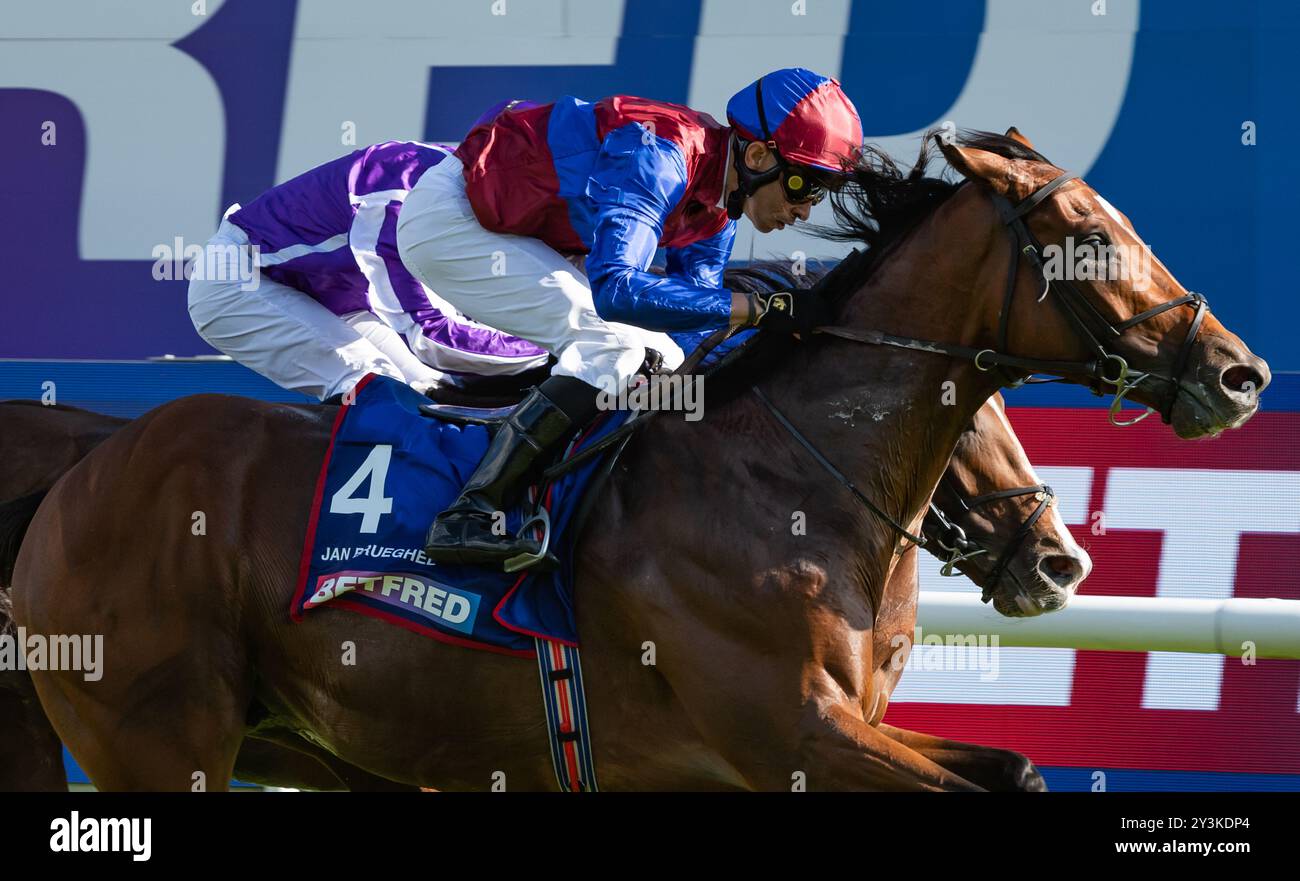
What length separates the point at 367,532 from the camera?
3320 mm

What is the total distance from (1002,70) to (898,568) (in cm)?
306

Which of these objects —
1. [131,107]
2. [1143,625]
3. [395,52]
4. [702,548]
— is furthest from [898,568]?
[131,107]

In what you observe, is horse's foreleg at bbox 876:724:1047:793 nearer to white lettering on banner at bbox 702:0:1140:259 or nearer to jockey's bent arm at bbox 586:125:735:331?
jockey's bent arm at bbox 586:125:735:331

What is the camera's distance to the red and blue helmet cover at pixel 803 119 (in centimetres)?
329

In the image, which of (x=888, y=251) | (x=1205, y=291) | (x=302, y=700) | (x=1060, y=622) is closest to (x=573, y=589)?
(x=302, y=700)

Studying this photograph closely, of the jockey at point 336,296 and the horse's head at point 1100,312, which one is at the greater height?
the horse's head at point 1100,312

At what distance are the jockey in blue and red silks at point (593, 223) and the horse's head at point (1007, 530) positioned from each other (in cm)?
85

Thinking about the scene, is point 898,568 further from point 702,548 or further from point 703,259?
point 703,259

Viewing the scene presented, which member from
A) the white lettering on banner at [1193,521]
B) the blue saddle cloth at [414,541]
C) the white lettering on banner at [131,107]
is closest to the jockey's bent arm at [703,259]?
the blue saddle cloth at [414,541]

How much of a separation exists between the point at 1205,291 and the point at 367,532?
12.1 ft

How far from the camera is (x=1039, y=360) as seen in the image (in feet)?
10.1

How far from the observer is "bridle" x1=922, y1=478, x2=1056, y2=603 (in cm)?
373

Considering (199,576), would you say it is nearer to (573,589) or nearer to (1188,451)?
(573,589)

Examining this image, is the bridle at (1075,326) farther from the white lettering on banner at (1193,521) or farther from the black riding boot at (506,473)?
the white lettering on banner at (1193,521)
